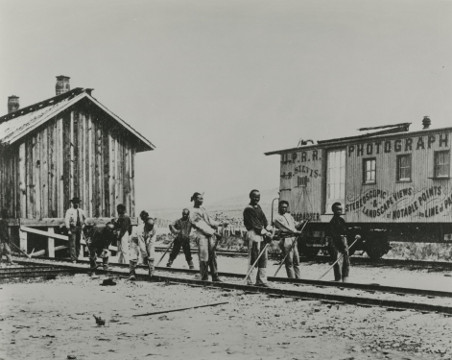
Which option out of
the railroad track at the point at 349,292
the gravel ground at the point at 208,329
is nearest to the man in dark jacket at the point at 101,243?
the railroad track at the point at 349,292

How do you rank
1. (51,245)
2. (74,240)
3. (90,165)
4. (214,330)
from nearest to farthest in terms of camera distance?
(214,330) < (74,240) < (51,245) < (90,165)

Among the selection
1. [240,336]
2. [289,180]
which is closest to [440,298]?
[240,336]

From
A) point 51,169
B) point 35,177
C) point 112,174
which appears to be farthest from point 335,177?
point 35,177

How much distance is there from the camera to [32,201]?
67.1 feet

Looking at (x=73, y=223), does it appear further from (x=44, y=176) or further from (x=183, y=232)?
(x=183, y=232)

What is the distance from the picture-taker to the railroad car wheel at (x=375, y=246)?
18547 mm

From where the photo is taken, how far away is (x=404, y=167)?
1775 cm

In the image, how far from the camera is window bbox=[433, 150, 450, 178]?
→ 16.6 meters

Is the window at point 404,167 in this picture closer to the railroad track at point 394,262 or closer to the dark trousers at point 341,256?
the railroad track at point 394,262

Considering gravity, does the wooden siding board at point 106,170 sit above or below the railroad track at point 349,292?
above

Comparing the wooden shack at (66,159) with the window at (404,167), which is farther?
the wooden shack at (66,159)

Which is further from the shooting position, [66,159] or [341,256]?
[66,159]

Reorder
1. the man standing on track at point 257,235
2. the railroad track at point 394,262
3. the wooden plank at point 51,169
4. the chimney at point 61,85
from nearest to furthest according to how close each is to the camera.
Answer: the man standing on track at point 257,235 → the railroad track at point 394,262 → the wooden plank at point 51,169 → the chimney at point 61,85

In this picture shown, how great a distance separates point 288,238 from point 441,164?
7015mm
